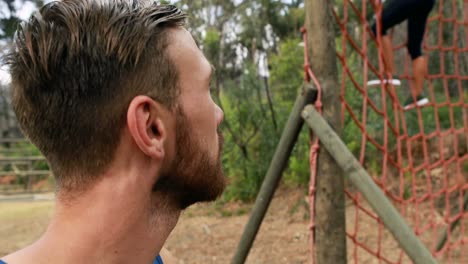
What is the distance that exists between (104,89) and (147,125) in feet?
0.23

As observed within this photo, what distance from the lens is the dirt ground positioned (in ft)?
11.8

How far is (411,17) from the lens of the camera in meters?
2.54

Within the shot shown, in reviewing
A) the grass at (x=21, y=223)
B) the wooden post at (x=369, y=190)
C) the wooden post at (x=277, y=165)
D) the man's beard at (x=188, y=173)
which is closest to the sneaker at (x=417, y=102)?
the wooden post at (x=277, y=165)

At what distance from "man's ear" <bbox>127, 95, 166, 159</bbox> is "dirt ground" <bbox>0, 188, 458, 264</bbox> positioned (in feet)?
7.79

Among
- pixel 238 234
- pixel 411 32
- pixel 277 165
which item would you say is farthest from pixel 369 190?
pixel 238 234

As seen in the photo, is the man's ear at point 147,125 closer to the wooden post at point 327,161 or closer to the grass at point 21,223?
the wooden post at point 327,161

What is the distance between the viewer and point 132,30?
2.15 feet

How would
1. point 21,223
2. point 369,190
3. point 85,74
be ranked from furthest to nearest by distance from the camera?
point 21,223, point 369,190, point 85,74

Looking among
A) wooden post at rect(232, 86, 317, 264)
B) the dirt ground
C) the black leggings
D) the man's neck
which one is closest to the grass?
the dirt ground

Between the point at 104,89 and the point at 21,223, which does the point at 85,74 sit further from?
the point at 21,223

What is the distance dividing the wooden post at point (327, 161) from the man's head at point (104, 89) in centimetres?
88

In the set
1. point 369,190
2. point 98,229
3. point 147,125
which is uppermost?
point 147,125

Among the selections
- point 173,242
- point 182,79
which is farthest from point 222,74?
point 182,79

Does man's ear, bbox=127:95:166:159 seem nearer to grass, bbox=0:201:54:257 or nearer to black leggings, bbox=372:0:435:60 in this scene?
black leggings, bbox=372:0:435:60
